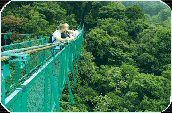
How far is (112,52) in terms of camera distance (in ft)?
55.6

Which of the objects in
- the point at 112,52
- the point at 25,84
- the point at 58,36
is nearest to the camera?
the point at 25,84

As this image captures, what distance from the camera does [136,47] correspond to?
1870 cm

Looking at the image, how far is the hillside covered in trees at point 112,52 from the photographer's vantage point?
1299cm

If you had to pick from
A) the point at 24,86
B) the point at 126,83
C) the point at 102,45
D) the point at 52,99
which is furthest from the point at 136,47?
the point at 24,86

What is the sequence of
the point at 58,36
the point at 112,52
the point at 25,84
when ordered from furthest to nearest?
the point at 112,52
the point at 58,36
the point at 25,84

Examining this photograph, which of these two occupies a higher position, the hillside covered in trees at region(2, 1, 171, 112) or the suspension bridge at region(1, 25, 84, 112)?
the suspension bridge at region(1, 25, 84, 112)

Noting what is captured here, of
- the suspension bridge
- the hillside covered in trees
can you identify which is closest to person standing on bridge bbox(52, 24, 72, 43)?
the suspension bridge

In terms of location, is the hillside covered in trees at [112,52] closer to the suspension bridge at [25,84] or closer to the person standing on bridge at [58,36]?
the person standing on bridge at [58,36]

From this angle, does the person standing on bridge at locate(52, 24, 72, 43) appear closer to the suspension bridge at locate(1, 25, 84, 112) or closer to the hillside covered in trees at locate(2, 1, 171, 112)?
the suspension bridge at locate(1, 25, 84, 112)

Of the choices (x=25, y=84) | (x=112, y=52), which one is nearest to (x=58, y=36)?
A: (x=25, y=84)

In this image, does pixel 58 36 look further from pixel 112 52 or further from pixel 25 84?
pixel 112 52

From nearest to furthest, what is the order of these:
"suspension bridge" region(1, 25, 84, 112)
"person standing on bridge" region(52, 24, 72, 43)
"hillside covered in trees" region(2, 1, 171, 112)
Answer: "suspension bridge" region(1, 25, 84, 112), "person standing on bridge" region(52, 24, 72, 43), "hillside covered in trees" region(2, 1, 171, 112)

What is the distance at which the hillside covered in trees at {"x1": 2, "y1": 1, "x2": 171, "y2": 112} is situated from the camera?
512 inches

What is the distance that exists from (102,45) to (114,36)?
188 centimetres
